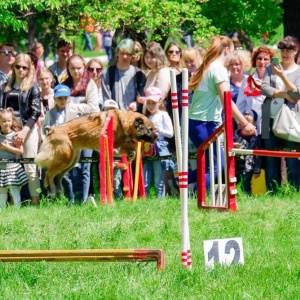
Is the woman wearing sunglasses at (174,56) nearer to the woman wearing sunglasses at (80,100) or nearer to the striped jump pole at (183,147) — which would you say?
the woman wearing sunglasses at (80,100)

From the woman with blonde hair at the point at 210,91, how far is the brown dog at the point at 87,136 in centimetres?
89

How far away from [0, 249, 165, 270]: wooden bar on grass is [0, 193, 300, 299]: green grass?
0.15 m

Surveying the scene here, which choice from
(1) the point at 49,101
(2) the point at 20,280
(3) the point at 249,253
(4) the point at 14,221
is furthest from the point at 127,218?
(1) the point at 49,101

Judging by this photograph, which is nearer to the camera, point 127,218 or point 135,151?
point 127,218

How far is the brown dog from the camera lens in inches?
492

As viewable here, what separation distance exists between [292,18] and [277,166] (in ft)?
22.2

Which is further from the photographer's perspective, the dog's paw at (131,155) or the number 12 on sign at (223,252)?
the dog's paw at (131,155)

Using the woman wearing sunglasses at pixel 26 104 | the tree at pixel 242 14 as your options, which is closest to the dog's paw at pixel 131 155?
the woman wearing sunglasses at pixel 26 104

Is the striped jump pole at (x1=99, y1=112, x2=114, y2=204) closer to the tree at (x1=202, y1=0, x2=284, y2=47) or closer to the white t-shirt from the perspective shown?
the white t-shirt

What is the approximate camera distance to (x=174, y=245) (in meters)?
9.17

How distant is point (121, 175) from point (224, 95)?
311 cm

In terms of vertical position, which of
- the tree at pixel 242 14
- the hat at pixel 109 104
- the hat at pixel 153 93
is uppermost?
the tree at pixel 242 14

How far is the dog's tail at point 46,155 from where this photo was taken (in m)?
12.6

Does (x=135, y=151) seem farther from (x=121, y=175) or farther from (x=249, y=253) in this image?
(x=249, y=253)
